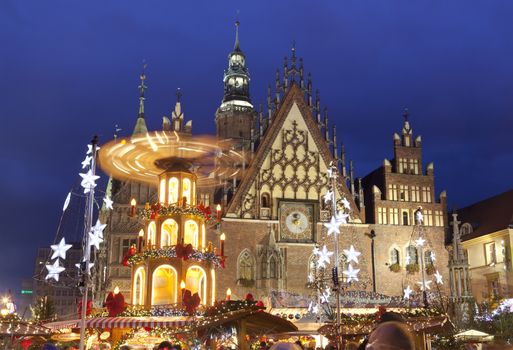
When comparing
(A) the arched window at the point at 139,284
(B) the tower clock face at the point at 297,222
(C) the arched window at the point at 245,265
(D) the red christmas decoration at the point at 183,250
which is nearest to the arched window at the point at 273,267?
(C) the arched window at the point at 245,265

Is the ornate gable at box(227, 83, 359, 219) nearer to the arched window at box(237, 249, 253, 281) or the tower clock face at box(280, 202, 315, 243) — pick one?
→ the tower clock face at box(280, 202, 315, 243)

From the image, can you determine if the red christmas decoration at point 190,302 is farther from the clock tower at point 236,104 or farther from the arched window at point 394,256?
the clock tower at point 236,104

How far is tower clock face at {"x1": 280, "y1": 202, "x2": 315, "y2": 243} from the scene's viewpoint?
44.2 metres

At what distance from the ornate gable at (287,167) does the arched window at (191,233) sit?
15809mm

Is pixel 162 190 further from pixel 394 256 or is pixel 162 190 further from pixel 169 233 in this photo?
pixel 394 256

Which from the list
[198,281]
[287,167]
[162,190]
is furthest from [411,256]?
[162,190]

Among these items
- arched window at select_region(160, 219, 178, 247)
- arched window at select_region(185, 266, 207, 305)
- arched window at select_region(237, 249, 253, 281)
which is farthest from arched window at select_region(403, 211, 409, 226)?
arched window at select_region(160, 219, 178, 247)

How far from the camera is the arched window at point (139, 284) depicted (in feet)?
88.5

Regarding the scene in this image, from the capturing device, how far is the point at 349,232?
45.6m

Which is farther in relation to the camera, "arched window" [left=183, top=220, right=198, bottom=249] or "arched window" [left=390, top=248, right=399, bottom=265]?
"arched window" [left=390, top=248, right=399, bottom=265]

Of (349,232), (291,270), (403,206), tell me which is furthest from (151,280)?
(403,206)

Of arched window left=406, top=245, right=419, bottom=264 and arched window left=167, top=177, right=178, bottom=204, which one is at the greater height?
arched window left=167, top=177, right=178, bottom=204

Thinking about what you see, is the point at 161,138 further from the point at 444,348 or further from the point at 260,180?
the point at 260,180

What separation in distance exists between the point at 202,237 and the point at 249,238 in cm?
1545
